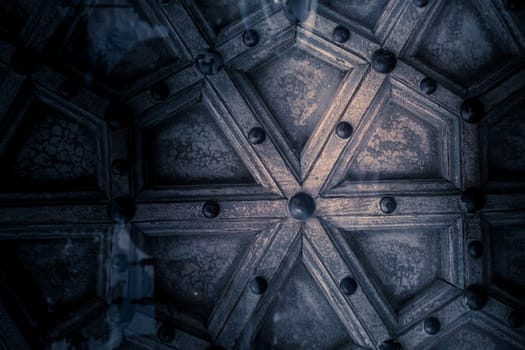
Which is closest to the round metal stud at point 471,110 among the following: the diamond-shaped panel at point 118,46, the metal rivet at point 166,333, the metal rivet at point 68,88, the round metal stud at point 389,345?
the round metal stud at point 389,345

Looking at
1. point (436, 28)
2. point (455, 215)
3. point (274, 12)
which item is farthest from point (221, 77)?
point (455, 215)

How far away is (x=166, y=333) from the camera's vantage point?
10.2ft

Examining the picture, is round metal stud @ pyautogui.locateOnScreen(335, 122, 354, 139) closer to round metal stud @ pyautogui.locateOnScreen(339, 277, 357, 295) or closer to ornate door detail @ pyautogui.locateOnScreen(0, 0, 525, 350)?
ornate door detail @ pyautogui.locateOnScreen(0, 0, 525, 350)

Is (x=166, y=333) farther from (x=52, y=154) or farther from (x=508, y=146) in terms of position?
(x=508, y=146)

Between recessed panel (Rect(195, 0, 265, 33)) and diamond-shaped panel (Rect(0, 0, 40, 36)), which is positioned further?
recessed panel (Rect(195, 0, 265, 33))

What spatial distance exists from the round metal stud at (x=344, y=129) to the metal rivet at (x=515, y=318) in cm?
205

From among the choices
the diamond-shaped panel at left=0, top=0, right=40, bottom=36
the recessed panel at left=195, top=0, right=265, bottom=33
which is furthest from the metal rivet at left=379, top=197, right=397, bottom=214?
the diamond-shaped panel at left=0, top=0, right=40, bottom=36

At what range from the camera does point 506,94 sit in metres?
3.24

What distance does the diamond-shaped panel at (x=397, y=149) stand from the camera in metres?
3.31

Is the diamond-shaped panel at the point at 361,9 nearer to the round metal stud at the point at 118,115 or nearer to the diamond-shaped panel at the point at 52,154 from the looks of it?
the round metal stud at the point at 118,115

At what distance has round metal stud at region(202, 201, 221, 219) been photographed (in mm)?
3084

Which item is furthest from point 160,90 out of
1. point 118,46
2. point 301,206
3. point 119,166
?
point 301,206

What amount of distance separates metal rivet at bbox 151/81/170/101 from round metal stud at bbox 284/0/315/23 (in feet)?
3.71

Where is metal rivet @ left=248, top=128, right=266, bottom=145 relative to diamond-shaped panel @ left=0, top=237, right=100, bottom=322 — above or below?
→ above
